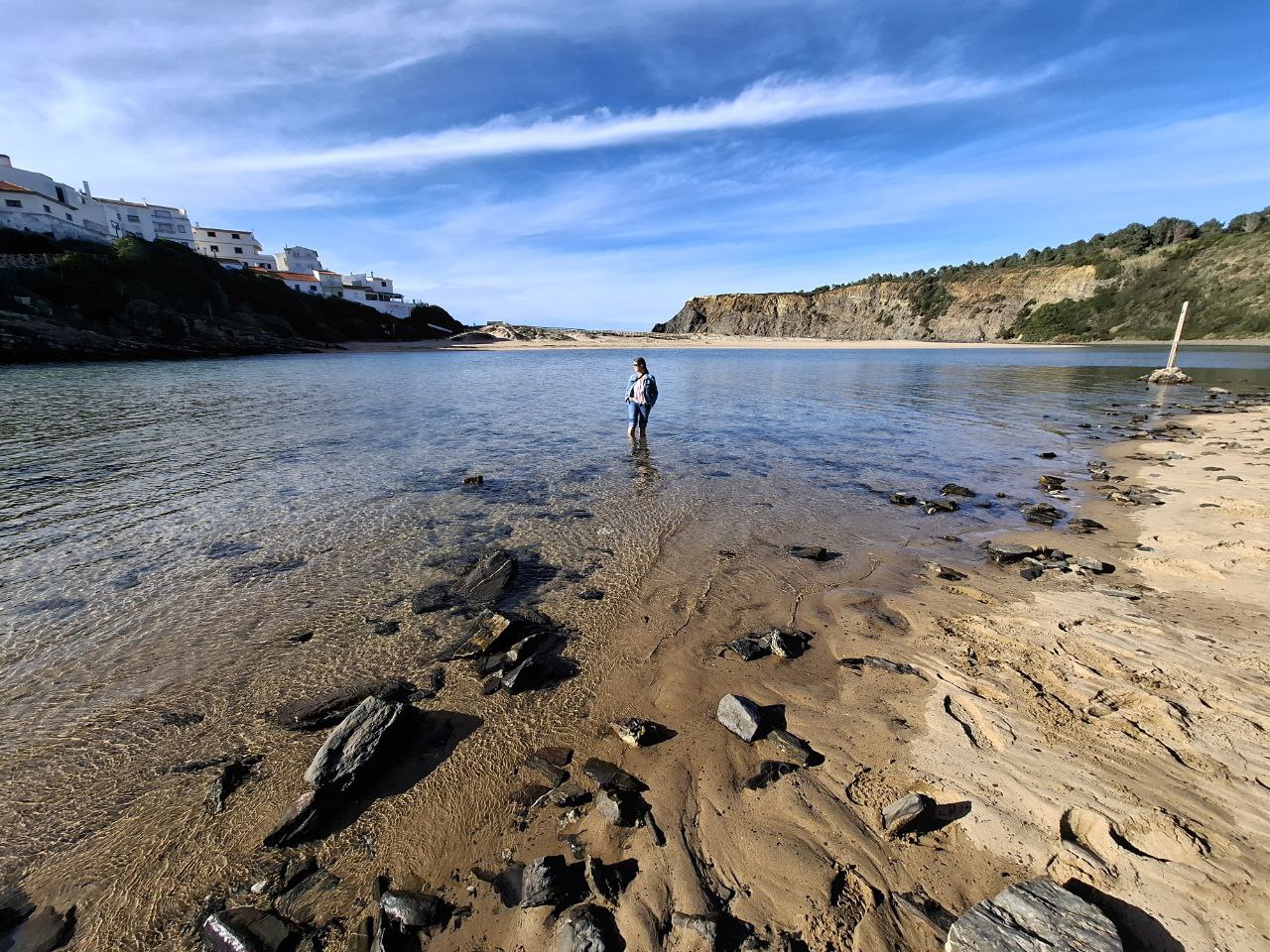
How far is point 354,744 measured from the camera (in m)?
4.38

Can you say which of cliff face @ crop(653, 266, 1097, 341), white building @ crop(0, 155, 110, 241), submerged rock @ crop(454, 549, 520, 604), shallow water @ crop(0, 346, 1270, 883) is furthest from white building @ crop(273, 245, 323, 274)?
submerged rock @ crop(454, 549, 520, 604)

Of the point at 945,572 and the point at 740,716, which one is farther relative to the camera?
the point at 945,572

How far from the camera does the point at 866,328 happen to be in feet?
485

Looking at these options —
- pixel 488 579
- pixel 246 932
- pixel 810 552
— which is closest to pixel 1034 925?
pixel 246 932

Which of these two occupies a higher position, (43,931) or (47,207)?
(47,207)

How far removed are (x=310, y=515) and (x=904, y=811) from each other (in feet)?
36.1

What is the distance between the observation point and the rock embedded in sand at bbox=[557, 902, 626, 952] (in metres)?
2.96

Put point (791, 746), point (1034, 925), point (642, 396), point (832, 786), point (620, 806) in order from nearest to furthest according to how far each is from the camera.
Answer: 1. point (1034, 925)
2. point (620, 806)
3. point (832, 786)
4. point (791, 746)
5. point (642, 396)

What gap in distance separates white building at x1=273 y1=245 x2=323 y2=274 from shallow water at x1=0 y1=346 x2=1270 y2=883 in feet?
432

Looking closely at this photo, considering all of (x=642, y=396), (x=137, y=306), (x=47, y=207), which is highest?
(x=47, y=207)

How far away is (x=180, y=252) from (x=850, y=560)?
101768 mm

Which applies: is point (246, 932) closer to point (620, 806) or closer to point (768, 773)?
point (620, 806)

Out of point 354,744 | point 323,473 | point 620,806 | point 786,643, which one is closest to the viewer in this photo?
point 620,806

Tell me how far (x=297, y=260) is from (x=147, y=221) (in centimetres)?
3797
